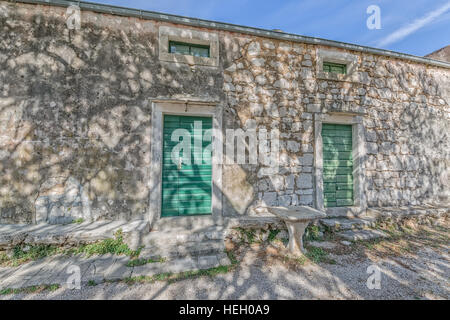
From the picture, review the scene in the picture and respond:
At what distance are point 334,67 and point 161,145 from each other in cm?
442

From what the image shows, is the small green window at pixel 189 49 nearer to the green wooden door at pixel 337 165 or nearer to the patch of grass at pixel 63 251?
the green wooden door at pixel 337 165

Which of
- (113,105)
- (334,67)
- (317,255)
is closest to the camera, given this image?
(317,255)

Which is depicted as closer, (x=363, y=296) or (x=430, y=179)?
(x=363, y=296)

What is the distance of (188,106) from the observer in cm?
353

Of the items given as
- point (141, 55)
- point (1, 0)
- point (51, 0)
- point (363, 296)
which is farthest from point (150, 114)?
point (363, 296)

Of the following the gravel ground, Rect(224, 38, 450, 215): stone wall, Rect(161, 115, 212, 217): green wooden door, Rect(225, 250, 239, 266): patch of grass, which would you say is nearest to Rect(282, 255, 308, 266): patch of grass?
the gravel ground

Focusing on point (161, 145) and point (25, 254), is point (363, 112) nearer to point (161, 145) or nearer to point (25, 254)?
point (161, 145)

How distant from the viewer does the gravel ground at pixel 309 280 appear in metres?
2.11

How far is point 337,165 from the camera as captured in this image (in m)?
4.25

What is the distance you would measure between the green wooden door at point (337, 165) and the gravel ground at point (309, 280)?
3.98 feet

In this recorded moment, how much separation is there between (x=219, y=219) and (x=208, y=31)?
3733mm

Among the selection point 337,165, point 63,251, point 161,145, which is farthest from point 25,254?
point 337,165

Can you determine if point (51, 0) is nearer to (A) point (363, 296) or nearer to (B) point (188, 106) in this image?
(B) point (188, 106)

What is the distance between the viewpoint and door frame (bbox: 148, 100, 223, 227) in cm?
332
